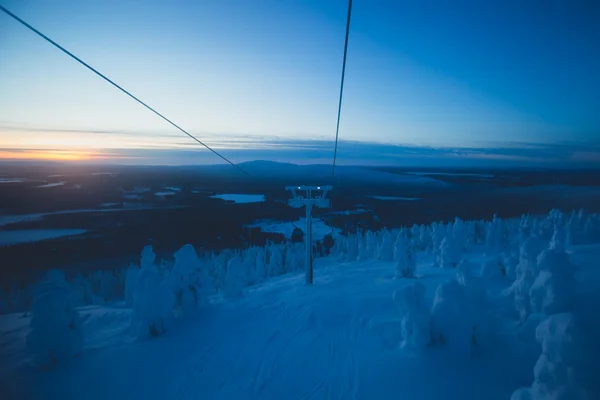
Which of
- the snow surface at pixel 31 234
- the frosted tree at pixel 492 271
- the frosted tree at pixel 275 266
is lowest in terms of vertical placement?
the snow surface at pixel 31 234

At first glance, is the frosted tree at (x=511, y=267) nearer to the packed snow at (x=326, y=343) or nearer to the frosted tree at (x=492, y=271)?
the frosted tree at (x=492, y=271)

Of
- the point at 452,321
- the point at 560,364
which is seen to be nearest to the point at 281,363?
the point at 452,321

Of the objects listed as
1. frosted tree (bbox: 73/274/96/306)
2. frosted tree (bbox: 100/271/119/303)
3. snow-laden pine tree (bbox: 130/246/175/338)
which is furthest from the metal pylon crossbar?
frosted tree (bbox: 100/271/119/303)

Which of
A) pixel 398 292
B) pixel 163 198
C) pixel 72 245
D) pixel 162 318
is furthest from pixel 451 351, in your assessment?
pixel 163 198

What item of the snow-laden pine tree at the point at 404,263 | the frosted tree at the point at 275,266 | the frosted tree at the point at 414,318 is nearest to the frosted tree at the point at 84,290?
the frosted tree at the point at 275,266

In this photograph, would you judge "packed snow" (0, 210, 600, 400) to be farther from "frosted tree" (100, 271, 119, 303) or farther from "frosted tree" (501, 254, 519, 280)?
"frosted tree" (100, 271, 119, 303)

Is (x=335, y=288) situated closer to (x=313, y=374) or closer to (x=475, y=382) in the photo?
(x=313, y=374)
